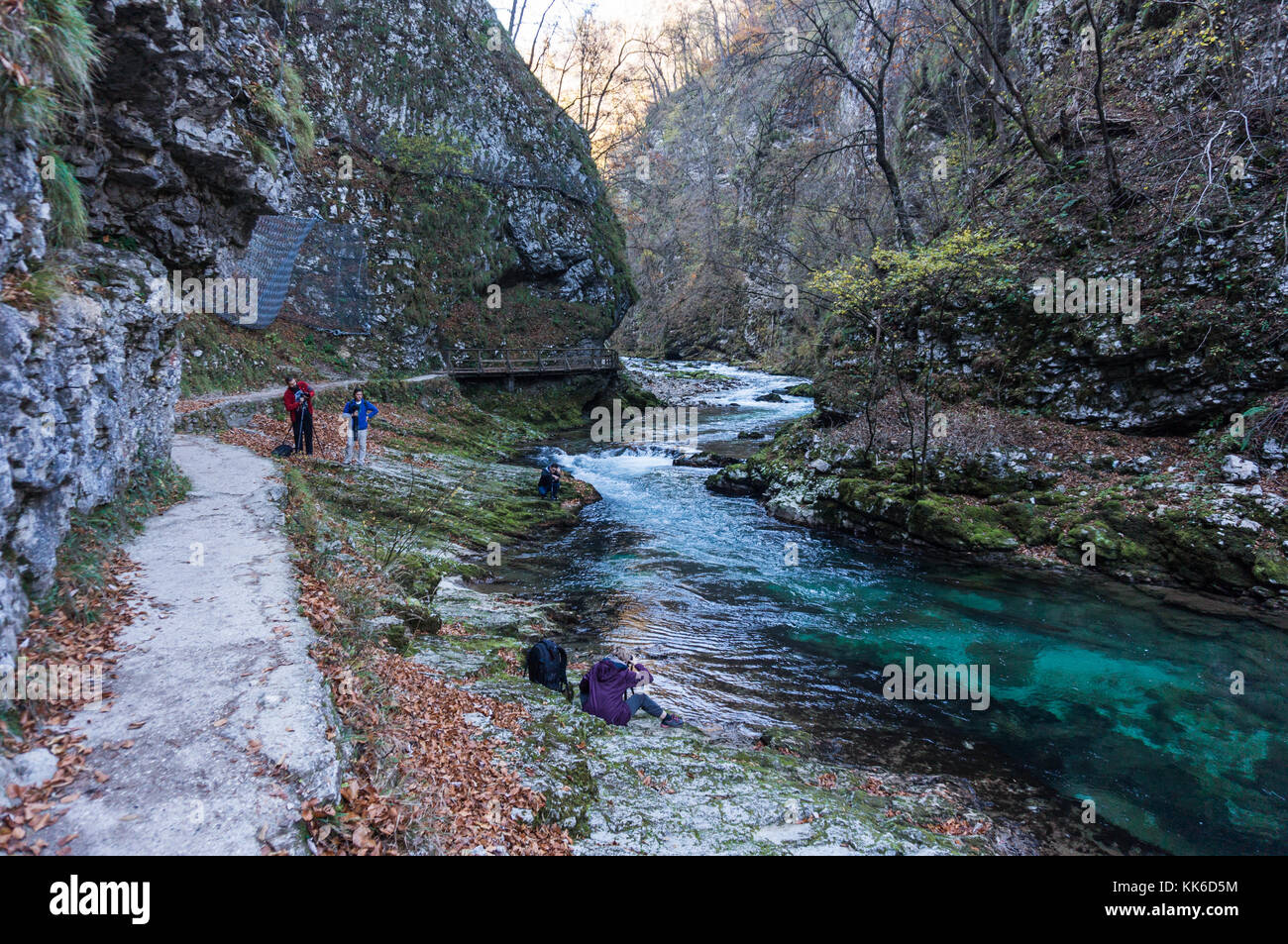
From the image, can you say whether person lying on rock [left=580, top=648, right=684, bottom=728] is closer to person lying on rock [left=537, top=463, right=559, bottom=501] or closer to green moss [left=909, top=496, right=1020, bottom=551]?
green moss [left=909, top=496, right=1020, bottom=551]

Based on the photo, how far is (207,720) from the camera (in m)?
4.12

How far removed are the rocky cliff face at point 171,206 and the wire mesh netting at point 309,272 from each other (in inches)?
17.0

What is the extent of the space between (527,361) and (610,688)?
23417 millimetres

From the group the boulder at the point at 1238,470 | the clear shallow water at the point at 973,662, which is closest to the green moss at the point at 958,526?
the clear shallow water at the point at 973,662

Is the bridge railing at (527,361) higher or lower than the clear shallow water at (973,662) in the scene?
higher

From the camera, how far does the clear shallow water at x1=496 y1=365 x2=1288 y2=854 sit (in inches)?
262

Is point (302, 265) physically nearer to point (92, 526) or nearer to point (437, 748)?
point (92, 526)

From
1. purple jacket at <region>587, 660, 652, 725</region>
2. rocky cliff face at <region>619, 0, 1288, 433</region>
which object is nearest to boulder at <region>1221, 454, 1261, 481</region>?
rocky cliff face at <region>619, 0, 1288, 433</region>

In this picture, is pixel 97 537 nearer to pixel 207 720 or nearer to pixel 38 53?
pixel 207 720

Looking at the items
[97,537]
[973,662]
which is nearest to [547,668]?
[97,537]

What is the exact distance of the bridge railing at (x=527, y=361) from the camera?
2672cm

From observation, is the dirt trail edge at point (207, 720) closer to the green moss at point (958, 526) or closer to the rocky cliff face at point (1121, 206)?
the green moss at point (958, 526)

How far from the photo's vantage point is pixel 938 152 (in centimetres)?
2325

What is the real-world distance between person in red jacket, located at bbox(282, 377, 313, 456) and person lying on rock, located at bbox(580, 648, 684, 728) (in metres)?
9.78
